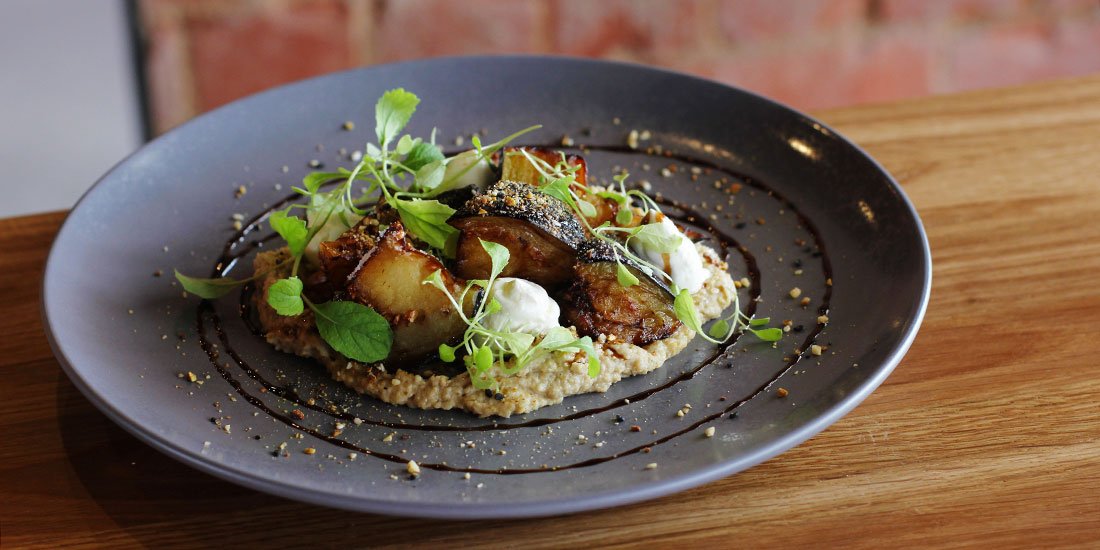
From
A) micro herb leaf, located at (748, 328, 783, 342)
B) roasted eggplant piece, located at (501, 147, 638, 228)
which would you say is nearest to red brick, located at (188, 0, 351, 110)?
roasted eggplant piece, located at (501, 147, 638, 228)

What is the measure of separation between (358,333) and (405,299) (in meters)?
0.09

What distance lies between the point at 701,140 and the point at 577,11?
177 centimetres

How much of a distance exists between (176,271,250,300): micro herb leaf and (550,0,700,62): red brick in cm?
231

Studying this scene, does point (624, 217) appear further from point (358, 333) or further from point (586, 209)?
point (358, 333)

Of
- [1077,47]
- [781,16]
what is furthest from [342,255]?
[1077,47]

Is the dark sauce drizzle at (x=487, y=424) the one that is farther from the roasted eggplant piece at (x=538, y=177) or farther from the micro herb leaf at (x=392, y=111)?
the micro herb leaf at (x=392, y=111)

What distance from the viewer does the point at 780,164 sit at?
2121 millimetres

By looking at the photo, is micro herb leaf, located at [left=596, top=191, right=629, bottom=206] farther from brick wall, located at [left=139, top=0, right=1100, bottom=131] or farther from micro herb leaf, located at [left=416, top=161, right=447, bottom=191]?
brick wall, located at [left=139, top=0, right=1100, bottom=131]

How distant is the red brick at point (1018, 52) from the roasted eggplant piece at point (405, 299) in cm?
334

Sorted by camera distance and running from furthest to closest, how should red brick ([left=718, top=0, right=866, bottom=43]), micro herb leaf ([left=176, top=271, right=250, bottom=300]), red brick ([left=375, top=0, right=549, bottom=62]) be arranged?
red brick ([left=718, top=0, right=866, bottom=43]), red brick ([left=375, top=0, right=549, bottom=62]), micro herb leaf ([left=176, top=271, right=250, bottom=300])

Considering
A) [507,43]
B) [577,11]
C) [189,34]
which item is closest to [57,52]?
[189,34]

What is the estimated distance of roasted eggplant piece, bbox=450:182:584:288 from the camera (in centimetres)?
168

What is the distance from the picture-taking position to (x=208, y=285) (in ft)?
5.80

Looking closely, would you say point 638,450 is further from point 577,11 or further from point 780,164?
point 577,11
